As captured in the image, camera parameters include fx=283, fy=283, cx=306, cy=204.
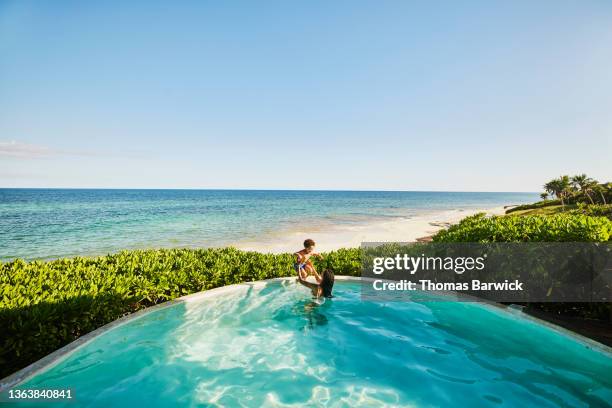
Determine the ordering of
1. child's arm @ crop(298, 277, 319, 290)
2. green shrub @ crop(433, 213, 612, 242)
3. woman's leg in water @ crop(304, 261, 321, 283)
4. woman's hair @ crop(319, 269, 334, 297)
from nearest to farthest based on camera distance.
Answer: green shrub @ crop(433, 213, 612, 242) → woman's hair @ crop(319, 269, 334, 297) → woman's leg in water @ crop(304, 261, 321, 283) → child's arm @ crop(298, 277, 319, 290)

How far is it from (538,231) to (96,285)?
1178 cm

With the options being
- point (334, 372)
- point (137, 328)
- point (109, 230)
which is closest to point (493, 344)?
point (334, 372)

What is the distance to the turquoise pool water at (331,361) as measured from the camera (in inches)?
204

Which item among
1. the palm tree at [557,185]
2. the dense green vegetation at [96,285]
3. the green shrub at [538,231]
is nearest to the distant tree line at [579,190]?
the palm tree at [557,185]

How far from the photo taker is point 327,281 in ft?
28.8

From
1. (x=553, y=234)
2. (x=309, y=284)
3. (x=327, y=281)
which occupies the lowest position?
(x=309, y=284)

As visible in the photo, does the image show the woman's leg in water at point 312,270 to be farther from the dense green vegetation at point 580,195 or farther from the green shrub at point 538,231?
the dense green vegetation at point 580,195

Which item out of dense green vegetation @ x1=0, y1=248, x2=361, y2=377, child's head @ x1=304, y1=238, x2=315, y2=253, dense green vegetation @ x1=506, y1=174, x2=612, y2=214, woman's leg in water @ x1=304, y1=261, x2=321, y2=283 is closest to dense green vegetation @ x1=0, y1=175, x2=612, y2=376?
dense green vegetation @ x1=0, y1=248, x2=361, y2=377

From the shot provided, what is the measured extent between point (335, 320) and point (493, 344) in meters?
3.93

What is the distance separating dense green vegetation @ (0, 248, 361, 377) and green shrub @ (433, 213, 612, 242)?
426cm

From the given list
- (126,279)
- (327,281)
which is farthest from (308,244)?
(126,279)

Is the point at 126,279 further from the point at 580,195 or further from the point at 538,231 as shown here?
the point at 580,195

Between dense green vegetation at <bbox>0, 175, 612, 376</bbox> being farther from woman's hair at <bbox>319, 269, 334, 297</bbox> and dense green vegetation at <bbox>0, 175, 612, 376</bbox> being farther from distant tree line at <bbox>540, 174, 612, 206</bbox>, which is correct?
distant tree line at <bbox>540, 174, 612, 206</bbox>

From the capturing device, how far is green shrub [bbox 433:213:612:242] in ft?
24.0
